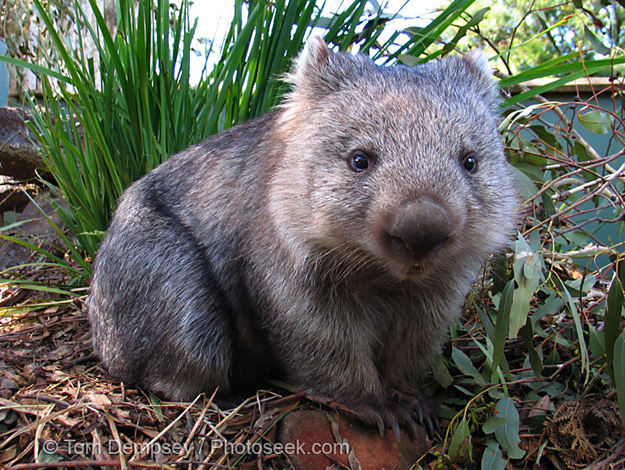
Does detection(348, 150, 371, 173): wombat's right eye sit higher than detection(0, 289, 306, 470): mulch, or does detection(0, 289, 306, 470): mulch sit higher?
detection(348, 150, 371, 173): wombat's right eye

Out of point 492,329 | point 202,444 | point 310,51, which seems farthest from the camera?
point 492,329

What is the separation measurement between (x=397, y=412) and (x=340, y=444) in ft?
1.04

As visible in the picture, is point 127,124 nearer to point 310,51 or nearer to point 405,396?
point 310,51

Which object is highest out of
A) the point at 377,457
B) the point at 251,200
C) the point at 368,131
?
the point at 368,131

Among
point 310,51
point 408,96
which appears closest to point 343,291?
point 408,96

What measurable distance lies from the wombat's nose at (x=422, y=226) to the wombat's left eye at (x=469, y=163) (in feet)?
1.32

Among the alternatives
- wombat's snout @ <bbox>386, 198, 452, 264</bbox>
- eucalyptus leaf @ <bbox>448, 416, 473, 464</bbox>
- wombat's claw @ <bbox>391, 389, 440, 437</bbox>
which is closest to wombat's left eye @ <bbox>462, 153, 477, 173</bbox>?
wombat's snout @ <bbox>386, 198, 452, 264</bbox>

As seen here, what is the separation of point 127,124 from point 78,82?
43 centimetres

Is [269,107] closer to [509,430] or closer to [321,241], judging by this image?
[321,241]

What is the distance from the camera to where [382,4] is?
375 cm

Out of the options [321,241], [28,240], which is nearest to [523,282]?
[321,241]

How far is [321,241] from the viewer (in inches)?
88.7

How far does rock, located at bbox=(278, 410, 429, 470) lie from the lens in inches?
90.8

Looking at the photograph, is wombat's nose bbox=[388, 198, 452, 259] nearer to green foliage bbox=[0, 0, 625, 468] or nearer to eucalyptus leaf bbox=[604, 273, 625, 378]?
eucalyptus leaf bbox=[604, 273, 625, 378]
